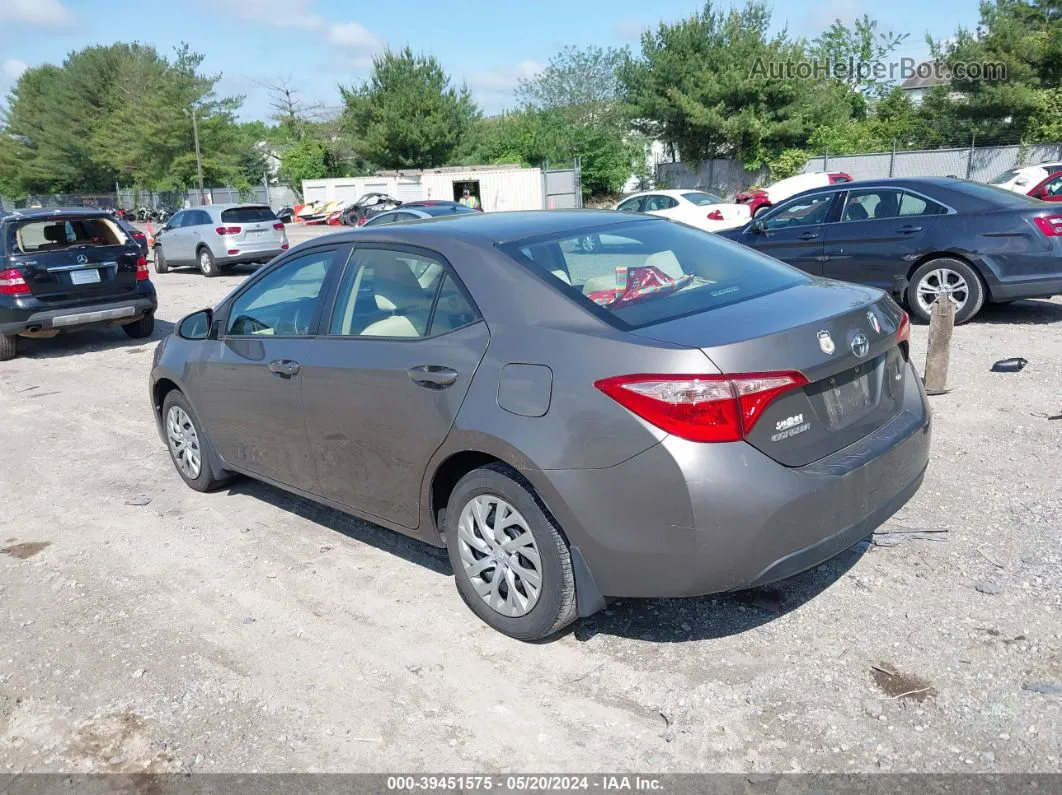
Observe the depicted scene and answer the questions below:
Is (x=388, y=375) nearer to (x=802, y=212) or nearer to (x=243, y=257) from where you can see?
(x=802, y=212)

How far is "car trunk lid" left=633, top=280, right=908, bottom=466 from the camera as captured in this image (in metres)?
3.07

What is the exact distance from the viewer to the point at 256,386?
4.70m

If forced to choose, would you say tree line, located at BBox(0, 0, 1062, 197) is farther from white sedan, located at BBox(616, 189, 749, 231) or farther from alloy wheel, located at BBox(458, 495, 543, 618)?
alloy wheel, located at BBox(458, 495, 543, 618)

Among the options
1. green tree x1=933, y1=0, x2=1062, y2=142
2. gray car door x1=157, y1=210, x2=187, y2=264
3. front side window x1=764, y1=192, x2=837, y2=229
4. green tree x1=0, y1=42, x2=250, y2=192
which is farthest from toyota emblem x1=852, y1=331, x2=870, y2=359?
green tree x1=0, y1=42, x2=250, y2=192

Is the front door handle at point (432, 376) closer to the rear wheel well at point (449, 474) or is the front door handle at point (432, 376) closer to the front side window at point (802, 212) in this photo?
the rear wheel well at point (449, 474)

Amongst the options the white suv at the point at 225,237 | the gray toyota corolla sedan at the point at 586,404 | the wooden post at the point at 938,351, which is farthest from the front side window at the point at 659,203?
the gray toyota corolla sedan at the point at 586,404

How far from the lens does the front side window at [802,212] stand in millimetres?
10078

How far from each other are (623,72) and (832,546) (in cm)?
4466

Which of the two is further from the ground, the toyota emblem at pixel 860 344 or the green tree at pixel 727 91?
the green tree at pixel 727 91

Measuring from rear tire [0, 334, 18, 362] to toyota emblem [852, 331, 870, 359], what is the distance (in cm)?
1068

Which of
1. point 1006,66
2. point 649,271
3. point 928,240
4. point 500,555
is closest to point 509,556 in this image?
point 500,555

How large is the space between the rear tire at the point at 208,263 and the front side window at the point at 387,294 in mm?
16990

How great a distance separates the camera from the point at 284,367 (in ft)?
14.6

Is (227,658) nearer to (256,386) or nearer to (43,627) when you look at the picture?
(43,627)
